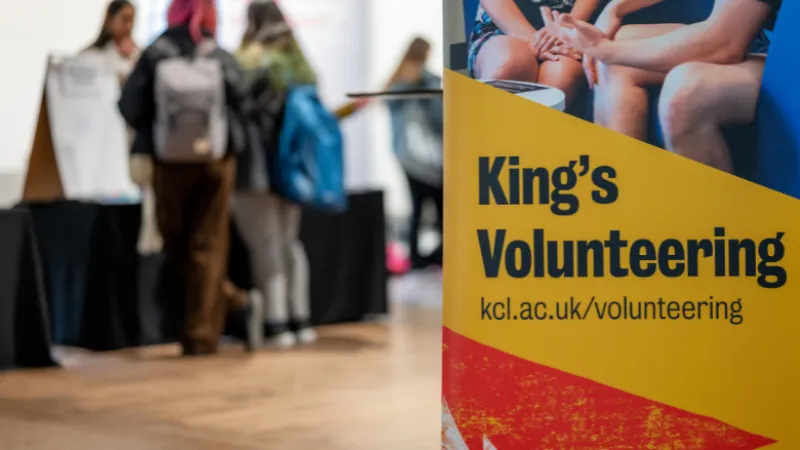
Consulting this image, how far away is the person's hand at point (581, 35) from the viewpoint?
2.26 m

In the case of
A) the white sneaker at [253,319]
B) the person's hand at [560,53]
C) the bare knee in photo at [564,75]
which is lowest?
the white sneaker at [253,319]

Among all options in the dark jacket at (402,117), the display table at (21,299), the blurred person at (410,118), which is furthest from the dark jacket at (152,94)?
the dark jacket at (402,117)

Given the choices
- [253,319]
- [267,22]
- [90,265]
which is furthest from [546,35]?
[90,265]

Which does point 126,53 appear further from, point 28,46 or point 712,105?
point 712,105

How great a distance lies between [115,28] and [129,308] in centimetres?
127

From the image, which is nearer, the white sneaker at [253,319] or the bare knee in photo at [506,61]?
the bare knee in photo at [506,61]

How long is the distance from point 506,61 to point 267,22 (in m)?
3.21

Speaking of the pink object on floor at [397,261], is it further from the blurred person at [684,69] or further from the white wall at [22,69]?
the blurred person at [684,69]

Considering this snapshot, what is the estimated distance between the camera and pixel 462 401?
7.32ft

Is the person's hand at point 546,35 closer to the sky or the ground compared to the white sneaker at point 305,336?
closer to the sky

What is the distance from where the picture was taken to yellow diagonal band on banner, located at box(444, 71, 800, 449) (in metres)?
2.24

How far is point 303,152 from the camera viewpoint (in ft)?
17.5

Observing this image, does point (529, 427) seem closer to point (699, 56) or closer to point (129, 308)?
point (699, 56)

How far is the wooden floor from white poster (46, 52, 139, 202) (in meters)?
0.95
